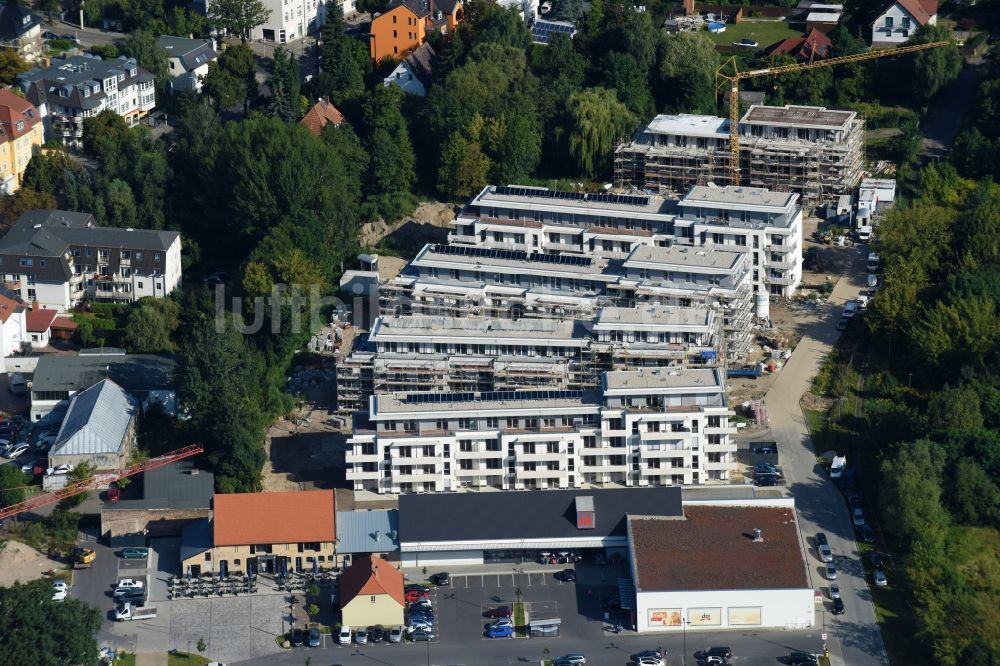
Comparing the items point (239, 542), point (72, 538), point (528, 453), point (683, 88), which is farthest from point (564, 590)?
point (683, 88)

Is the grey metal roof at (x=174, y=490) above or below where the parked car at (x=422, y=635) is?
above

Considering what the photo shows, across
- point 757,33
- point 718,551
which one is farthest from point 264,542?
point 757,33

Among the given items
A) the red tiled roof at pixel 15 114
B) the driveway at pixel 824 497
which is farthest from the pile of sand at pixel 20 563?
the red tiled roof at pixel 15 114

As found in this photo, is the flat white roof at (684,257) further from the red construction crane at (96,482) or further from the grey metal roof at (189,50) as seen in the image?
the grey metal roof at (189,50)

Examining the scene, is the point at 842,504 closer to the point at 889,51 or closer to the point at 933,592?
the point at 933,592

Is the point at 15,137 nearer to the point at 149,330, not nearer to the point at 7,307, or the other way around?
the point at 7,307

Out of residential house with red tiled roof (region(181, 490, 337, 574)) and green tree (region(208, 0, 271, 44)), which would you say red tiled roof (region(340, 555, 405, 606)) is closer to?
residential house with red tiled roof (region(181, 490, 337, 574))
